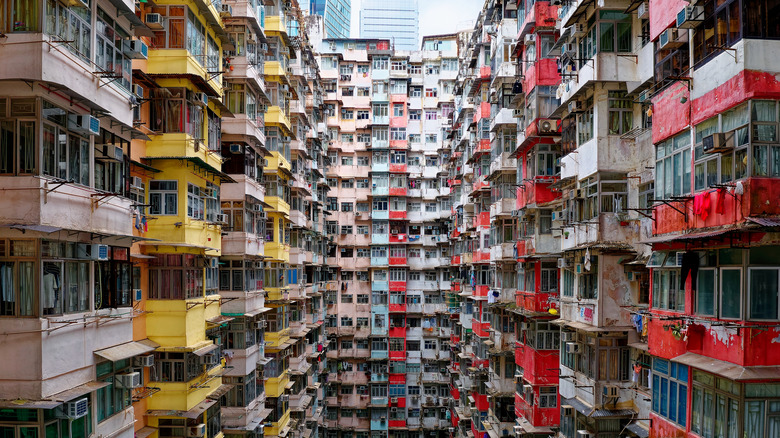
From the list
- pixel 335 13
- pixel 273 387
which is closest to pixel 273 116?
pixel 273 387

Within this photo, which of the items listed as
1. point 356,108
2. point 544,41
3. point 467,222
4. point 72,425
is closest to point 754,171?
point 72,425

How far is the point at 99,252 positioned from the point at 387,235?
120 ft

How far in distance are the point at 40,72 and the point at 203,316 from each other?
9.82m

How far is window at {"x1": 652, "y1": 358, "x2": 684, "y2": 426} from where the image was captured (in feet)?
37.4

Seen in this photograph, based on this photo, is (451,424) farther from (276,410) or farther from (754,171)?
(754,171)

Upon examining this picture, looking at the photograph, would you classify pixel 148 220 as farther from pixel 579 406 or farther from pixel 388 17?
pixel 388 17

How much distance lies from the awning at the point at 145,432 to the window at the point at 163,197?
5823 mm

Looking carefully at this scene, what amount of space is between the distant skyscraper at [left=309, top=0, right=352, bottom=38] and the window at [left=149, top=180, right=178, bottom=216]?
97284 mm

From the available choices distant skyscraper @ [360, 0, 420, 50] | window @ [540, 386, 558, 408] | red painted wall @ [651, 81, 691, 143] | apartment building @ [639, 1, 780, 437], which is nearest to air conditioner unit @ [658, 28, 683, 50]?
apartment building @ [639, 1, 780, 437]

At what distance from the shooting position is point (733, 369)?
955 centimetres

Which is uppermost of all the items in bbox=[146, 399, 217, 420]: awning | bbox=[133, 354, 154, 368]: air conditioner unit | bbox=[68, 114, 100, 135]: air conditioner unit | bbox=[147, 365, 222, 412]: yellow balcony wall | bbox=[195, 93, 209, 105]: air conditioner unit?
bbox=[195, 93, 209, 105]: air conditioner unit

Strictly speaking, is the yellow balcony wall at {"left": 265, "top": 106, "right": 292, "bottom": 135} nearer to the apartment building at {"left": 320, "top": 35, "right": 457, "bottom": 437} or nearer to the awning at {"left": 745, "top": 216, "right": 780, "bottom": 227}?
the awning at {"left": 745, "top": 216, "right": 780, "bottom": 227}

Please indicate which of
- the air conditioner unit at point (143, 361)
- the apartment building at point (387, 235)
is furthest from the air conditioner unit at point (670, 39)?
the apartment building at point (387, 235)

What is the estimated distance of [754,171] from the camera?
944cm
